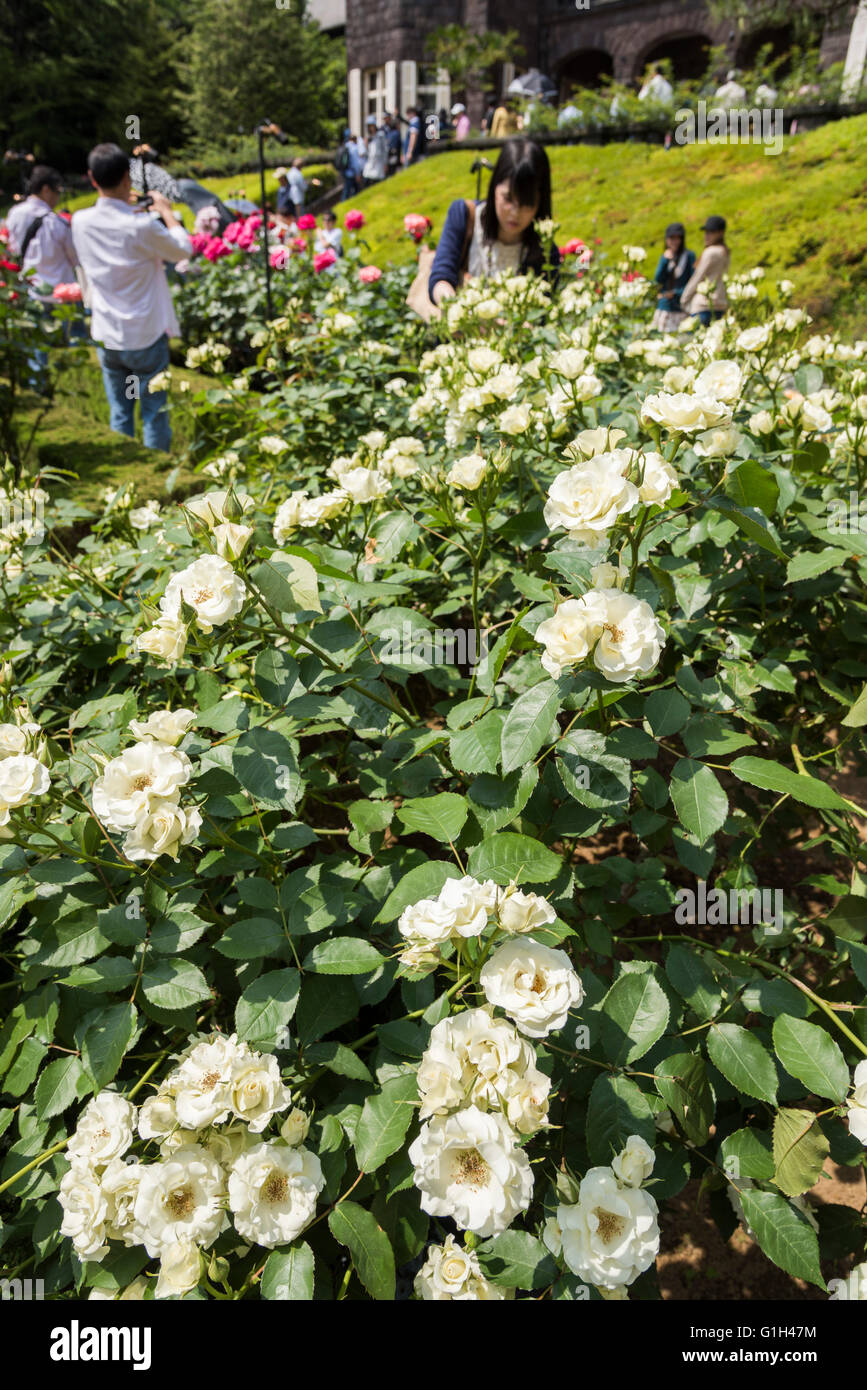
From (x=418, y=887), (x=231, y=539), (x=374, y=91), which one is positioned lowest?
(x=418, y=887)

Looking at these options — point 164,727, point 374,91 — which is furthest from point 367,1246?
point 374,91

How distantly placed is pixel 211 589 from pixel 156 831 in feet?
1.02

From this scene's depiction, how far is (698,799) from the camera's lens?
1030 millimetres

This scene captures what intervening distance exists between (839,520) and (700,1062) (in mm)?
961

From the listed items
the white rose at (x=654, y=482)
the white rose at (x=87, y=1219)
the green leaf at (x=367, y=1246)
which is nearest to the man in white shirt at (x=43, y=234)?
the white rose at (x=654, y=482)

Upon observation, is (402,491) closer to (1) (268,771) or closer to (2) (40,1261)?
(1) (268,771)

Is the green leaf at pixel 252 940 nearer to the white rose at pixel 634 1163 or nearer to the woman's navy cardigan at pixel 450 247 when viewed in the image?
the white rose at pixel 634 1163

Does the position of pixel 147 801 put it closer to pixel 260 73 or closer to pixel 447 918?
pixel 447 918

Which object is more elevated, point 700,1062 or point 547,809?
point 547,809

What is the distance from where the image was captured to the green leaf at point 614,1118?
85 cm

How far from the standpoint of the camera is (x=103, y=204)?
4.21 metres

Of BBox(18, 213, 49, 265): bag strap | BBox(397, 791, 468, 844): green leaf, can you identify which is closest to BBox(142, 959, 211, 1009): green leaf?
BBox(397, 791, 468, 844): green leaf

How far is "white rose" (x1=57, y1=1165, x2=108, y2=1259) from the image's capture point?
820mm

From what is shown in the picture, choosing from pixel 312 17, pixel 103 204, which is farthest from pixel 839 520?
pixel 312 17
